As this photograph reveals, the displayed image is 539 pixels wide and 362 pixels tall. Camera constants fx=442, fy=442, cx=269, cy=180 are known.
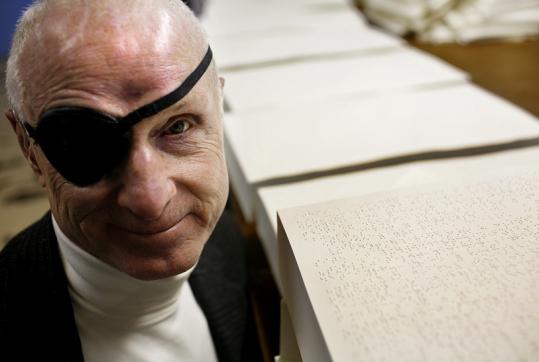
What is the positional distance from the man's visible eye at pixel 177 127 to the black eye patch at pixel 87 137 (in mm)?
51

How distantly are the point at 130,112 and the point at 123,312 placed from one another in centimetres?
43

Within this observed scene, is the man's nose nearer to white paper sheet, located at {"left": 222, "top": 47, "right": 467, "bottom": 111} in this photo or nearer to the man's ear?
the man's ear

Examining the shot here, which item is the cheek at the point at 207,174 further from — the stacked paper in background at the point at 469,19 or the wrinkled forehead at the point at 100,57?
the stacked paper in background at the point at 469,19

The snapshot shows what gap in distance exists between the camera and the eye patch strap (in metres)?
0.64

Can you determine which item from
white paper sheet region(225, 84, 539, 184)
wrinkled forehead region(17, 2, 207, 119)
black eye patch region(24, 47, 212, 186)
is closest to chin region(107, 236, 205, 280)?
black eye patch region(24, 47, 212, 186)

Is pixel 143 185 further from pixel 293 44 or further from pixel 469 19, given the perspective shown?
pixel 469 19

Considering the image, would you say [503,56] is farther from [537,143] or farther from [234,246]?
[234,246]

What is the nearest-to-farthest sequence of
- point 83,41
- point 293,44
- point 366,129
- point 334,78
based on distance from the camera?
point 83,41 → point 366,129 → point 334,78 → point 293,44

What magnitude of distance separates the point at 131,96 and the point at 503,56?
2335 mm

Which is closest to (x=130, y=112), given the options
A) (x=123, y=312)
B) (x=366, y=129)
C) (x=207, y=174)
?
(x=207, y=174)

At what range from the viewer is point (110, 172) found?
0.67 metres

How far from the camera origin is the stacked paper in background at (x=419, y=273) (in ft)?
1.74

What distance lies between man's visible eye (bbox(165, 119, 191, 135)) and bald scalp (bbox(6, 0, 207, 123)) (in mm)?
81

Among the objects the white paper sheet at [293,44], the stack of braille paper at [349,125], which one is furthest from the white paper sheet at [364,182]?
the white paper sheet at [293,44]
